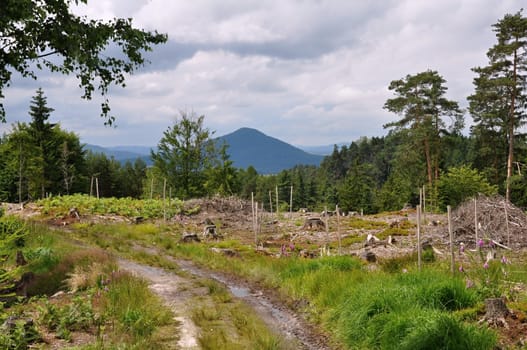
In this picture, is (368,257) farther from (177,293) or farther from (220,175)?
(220,175)

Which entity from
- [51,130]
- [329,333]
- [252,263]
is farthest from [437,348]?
[51,130]

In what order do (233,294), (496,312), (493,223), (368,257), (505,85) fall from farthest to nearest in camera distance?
(505,85), (493,223), (368,257), (233,294), (496,312)

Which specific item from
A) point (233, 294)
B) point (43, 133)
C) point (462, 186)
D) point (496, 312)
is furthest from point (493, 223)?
point (43, 133)

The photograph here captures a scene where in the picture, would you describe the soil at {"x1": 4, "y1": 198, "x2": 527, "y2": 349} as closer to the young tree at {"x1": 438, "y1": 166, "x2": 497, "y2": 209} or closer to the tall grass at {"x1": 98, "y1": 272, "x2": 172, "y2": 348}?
the tall grass at {"x1": 98, "y1": 272, "x2": 172, "y2": 348}

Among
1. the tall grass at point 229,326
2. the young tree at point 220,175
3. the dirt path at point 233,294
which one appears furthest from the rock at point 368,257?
the young tree at point 220,175

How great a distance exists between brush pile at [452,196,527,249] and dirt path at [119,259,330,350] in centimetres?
1034

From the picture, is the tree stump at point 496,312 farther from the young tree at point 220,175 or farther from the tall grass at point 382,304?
the young tree at point 220,175

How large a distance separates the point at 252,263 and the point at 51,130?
43.7m

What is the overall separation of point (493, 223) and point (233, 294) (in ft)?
42.4

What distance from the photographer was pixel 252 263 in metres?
13.5

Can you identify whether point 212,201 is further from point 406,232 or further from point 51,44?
point 51,44

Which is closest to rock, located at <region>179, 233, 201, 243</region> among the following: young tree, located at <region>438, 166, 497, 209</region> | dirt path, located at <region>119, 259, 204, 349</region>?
dirt path, located at <region>119, 259, 204, 349</region>

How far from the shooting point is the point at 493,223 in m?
17.7

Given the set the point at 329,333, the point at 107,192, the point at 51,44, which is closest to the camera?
the point at 51,44
